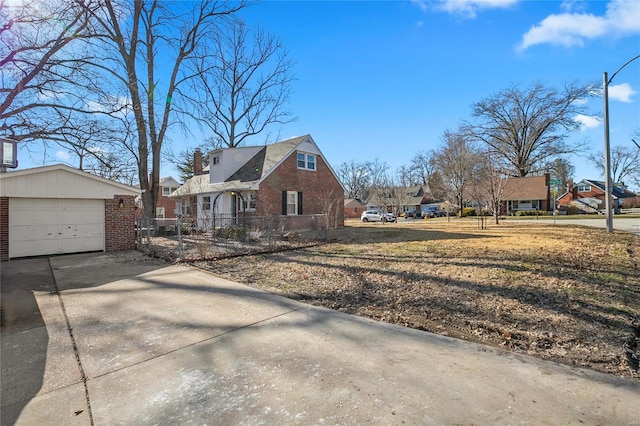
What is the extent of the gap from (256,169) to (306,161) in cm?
337

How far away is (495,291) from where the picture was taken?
5.81 m

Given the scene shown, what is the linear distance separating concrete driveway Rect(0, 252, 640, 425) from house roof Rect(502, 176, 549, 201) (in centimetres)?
4801

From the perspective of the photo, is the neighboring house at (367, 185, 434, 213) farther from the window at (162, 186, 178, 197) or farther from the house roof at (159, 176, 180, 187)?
the window at (162, 186, 178, 197)

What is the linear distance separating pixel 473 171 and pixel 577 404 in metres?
28.3

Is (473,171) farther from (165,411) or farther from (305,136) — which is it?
(165,411)


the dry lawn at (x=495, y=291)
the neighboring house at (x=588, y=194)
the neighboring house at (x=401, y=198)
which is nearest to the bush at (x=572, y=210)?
the neighboring house at (x=588, y=194)

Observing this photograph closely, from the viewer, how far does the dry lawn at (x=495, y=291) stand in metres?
3.88

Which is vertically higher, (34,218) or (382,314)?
(34,218)

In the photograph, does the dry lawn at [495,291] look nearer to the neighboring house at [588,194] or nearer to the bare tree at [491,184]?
the bare tree at [491,184]

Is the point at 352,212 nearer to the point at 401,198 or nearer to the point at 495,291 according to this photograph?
the point at 401,198

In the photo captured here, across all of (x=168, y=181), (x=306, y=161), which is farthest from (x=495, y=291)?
(x=168, y=181)

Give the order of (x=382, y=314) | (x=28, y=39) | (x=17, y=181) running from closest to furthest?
(x=382, y=314)
(x=17, y=181)
(x=28, y=39)

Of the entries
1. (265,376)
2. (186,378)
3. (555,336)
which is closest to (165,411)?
(186,378)

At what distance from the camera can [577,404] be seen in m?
2.55
